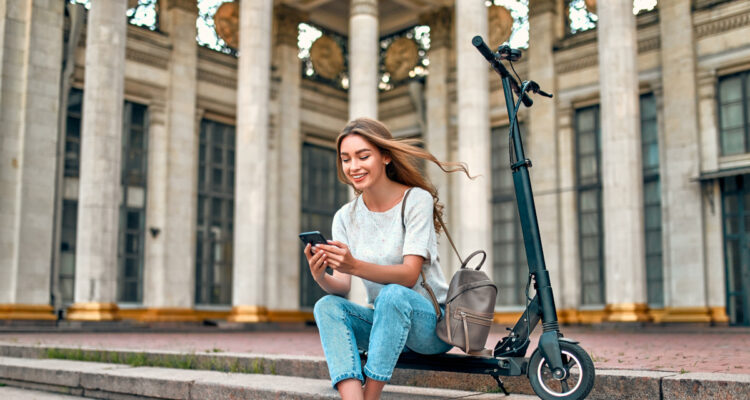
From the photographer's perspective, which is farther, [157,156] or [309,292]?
[309,292]

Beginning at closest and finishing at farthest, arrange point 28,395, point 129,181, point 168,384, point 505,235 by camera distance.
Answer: point 168,384 < point 28,395 < point 129,181 < point 505,235

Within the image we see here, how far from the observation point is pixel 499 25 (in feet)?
82.9

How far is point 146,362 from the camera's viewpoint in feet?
22.9

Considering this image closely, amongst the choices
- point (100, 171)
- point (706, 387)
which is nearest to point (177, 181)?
point (100, 171)

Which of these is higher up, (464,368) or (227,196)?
(227,196)

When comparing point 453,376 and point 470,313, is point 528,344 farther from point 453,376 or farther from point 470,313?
point 453,376

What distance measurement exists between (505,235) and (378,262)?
70.9ft

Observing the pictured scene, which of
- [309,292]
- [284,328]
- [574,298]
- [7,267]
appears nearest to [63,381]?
[7,267]

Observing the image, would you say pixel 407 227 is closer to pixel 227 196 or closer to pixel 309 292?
pixel 227 196

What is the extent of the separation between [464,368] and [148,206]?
66.6 ft

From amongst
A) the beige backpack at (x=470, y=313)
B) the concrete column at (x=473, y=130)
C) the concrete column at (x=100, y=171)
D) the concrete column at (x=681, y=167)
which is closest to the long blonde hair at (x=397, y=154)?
the beige backpack at (x=470, y=313)

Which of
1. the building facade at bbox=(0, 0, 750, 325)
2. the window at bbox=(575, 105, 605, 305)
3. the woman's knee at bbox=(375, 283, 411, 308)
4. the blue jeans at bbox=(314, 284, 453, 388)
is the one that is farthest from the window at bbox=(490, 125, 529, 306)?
the woman's knee at bbox=(375, 283, 411, 308)

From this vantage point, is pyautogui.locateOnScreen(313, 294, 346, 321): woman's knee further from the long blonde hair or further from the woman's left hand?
the long blonde hair

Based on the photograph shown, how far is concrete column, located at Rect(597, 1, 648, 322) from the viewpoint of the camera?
17.4 m
